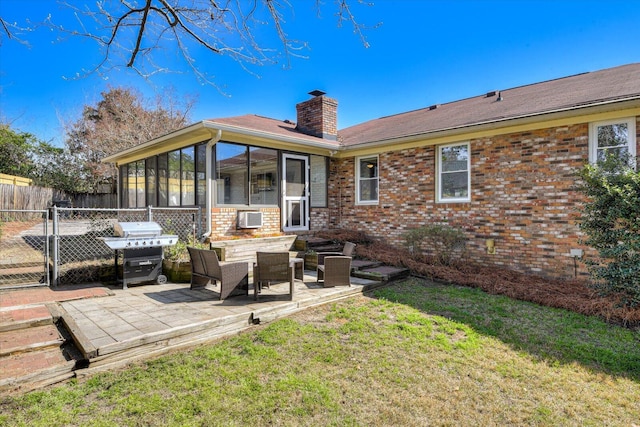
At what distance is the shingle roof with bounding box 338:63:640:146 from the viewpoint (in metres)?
6.78

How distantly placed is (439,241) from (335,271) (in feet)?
11.6

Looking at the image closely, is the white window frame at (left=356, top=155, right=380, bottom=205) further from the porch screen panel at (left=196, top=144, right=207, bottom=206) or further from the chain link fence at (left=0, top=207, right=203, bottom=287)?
the chain link fence at (left=0, top=207, right=203, bottom=287)

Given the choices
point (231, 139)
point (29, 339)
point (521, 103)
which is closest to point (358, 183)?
point (231, 139)

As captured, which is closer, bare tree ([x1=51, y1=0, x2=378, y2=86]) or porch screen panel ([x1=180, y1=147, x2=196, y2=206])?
bare tree ([x1=51, y1=0, x2=378, y2=86])

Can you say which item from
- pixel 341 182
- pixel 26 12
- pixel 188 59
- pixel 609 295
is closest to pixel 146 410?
pixel 188 59

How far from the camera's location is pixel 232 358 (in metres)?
3.57

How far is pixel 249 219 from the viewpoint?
855cm

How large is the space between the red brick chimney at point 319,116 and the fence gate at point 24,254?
766 cm

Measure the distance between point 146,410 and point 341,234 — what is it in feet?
24.2

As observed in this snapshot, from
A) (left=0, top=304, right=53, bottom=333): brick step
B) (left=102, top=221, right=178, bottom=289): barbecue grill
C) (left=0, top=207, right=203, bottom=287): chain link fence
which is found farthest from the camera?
(left=0, top=207, right=203, bottom=287): chain link fence

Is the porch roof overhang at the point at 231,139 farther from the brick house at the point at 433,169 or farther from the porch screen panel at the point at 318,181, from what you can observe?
the porch screen panel at the point at 318,181

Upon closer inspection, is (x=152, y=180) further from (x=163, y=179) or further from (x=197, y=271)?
(x=197, y=271)

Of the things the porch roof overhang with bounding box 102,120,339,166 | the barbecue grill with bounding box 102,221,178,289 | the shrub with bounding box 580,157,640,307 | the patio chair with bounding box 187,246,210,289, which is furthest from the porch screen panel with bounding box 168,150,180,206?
the shrub with bounding box 580,157,640,307

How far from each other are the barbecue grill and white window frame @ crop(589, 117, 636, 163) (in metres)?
8.24
